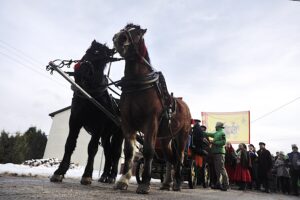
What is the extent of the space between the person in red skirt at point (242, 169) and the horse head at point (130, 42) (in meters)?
10.1

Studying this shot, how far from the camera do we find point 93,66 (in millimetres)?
6113

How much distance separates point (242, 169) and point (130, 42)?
10.6m

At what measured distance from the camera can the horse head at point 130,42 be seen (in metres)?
5.03

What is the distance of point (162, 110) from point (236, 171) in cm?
987

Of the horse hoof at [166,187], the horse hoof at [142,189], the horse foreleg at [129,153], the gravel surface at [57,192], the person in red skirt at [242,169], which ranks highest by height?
the person in red skirt at [242,169]

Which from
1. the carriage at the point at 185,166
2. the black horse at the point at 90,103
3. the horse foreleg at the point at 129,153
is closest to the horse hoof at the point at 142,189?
the horse foreleg at the point at 129,153

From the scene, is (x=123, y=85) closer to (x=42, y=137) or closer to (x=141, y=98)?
(x=141, y=98)

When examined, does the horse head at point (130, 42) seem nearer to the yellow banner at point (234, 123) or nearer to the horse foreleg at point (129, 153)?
the horse foreleg at point (129, 153)

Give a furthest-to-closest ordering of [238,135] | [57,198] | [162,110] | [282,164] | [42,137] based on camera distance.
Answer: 1. [42,137]
2. [238,135]
3. [282,164]
4. [162,110]
5. [57,198]

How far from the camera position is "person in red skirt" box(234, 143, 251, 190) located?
1384 cm

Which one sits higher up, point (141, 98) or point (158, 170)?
point (141, 98)

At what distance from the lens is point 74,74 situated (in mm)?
6098

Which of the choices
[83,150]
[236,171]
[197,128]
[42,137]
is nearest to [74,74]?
[197,128]

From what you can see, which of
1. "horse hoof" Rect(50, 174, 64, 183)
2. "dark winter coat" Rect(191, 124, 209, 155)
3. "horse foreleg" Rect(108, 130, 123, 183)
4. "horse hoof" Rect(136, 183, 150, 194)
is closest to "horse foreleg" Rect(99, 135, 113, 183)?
"horse foreleg" Rect(108, 130, 123, 183)
